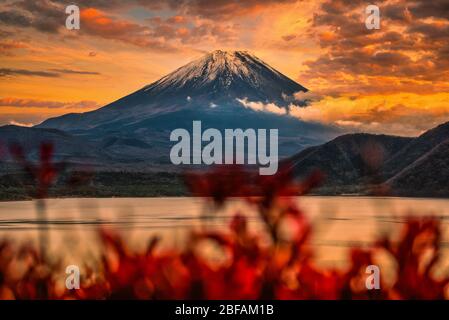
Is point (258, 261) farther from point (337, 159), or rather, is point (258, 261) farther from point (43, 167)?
point (337, 159)

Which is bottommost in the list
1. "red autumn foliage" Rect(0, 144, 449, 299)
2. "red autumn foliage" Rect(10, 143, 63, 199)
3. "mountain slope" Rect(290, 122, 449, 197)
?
"red autumn foliage" Rect(0, 144, 449, 299)

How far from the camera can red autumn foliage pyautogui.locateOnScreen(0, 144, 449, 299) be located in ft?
11.0

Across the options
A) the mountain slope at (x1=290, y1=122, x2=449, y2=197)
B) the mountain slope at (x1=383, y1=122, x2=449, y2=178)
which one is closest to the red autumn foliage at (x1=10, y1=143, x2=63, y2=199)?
the mountain slope at (x1=290, y1=122, x2=449, y2=197)

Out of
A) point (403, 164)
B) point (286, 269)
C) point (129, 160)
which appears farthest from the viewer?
point (129, 160)

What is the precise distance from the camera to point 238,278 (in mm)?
3662

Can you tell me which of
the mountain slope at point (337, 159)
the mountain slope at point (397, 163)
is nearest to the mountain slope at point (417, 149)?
the mountain slope at point (397, 163)

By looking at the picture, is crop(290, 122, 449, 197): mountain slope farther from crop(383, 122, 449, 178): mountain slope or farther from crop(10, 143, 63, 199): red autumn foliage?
crop(10, 143, 63, 199): red autumn foliage

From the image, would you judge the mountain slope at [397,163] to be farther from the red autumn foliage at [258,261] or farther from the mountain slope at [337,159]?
the red autumn foliage at [258,261]

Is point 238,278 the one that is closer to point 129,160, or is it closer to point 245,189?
point 245,189

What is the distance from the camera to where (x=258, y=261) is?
362cm

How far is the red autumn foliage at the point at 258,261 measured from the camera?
3359 mm
